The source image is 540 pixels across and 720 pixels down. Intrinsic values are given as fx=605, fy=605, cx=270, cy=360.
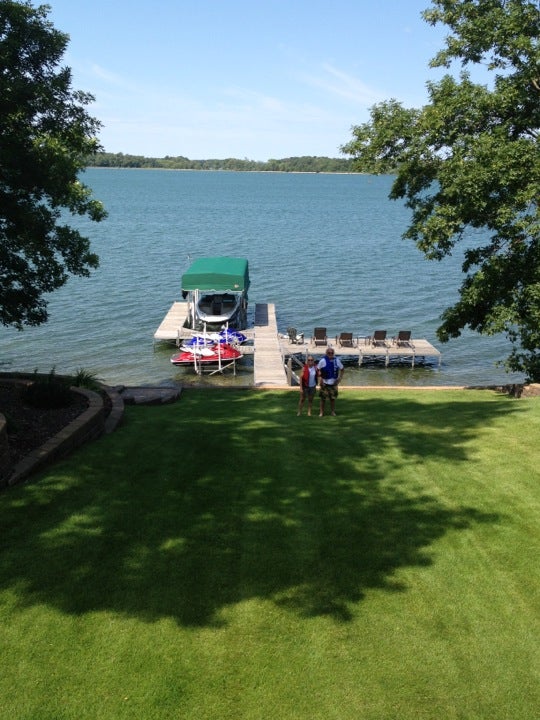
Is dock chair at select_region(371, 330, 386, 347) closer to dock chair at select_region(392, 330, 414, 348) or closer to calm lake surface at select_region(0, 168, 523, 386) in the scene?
dock chair at select_region(392, 330, 414, 348)

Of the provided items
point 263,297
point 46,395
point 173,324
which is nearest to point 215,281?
point 173,324

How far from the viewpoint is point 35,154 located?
40.3 feet

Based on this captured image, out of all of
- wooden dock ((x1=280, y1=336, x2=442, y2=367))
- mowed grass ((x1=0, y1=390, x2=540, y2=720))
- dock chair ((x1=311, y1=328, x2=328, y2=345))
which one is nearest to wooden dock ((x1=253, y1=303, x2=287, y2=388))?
wooden dock ((x1=280, y1=336, x2=442, y2=367))

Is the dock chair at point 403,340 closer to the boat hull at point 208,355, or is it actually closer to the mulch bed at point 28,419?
the boat hull at point 208,355

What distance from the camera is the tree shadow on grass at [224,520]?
6.41 meters

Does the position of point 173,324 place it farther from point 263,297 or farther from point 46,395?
point 46,395

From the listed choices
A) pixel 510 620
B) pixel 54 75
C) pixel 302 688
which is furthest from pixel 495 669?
pixel 54 75

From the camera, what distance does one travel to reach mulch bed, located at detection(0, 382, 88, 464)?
9.92 metres

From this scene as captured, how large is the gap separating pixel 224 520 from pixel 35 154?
28.6 ft

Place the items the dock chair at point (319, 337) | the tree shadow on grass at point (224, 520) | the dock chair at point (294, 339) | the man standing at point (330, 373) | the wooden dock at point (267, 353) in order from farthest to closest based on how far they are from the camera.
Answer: the dock chair at point (294, 339) < the dock chair at point (319, 337) < the wooden dock at point (267, 353) < the man standing at point (330, 373) < the tree shadow on grass at point (224, 520)

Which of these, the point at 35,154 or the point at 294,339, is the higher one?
the point at 35,154

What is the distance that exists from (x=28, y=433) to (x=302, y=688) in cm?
703

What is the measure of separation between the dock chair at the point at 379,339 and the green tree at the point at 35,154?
21.3 m

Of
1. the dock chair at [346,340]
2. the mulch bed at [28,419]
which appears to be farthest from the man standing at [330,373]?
the dock chair at [346,340]
